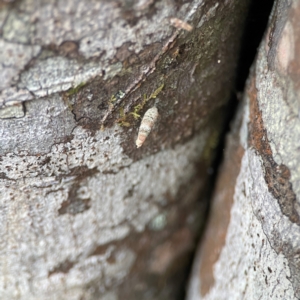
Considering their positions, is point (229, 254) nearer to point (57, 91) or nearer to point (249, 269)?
point (249, 269)

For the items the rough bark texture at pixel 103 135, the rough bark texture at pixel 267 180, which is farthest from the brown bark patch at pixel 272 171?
the rough bark texture at pixel 103 135

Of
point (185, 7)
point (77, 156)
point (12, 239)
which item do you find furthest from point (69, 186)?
point (185, 7)

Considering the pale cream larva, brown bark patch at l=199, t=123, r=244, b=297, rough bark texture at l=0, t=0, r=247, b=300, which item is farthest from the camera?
brown bark patch at l=199, t=123, r=244, b=297

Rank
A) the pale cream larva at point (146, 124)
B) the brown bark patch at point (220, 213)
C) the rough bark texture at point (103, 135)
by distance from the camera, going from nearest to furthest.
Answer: the rough bark texture at point (103, 135) < the pale cream larva at point (146, 124) < the brown bark patch at point (220, 213)

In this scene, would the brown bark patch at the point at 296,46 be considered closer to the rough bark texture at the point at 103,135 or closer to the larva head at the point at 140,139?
the rough bark texture at the point at 103,135

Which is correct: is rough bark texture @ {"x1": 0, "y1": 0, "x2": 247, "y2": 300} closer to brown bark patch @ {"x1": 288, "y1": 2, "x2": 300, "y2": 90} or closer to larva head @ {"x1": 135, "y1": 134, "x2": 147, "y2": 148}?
larva head @ {"x1": 135, "y1": 134, "x2": 147, "y2": 148}

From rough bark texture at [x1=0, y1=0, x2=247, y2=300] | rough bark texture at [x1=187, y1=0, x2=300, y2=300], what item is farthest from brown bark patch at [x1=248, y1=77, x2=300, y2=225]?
rough bark texture at [x1=0, y1=0, x2=247, y2=300]

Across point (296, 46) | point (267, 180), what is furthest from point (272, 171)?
point (296, 46)
